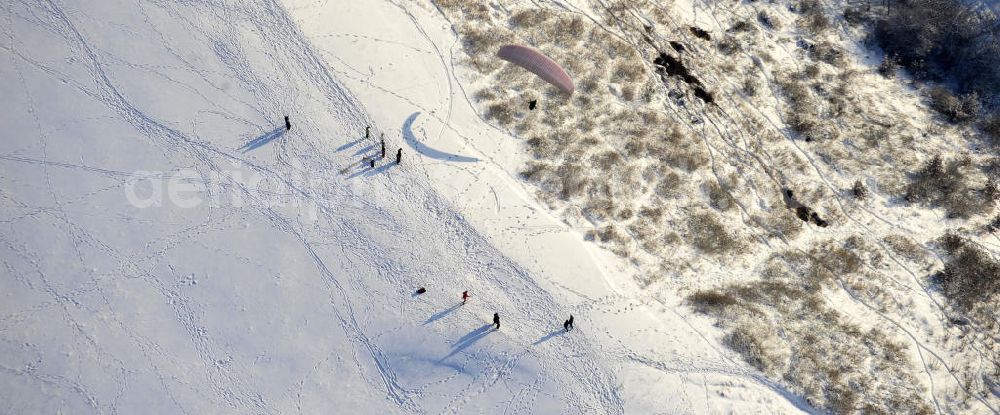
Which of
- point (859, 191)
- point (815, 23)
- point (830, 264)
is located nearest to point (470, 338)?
point (830, 264)

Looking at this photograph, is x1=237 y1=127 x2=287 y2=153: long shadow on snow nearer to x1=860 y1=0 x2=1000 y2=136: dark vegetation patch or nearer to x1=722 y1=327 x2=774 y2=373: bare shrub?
x1=722 y1=327 x2=774 y2=373: bare shrub

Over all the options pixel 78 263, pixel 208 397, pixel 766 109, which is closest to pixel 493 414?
pixel 208 397

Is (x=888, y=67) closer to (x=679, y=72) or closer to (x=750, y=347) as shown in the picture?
(x=679, y=72)

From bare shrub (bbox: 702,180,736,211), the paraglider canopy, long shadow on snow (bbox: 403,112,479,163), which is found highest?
the paraglider canopy

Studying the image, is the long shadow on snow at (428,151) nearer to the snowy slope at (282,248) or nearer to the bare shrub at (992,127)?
the snowy slope at (282,248)

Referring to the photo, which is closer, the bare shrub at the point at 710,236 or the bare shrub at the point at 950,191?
the bare shrub at the point at 710,236

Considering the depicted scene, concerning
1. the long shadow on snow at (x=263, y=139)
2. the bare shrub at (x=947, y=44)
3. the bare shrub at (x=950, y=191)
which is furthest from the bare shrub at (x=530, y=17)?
the bare shrub at (x=950, y=191)

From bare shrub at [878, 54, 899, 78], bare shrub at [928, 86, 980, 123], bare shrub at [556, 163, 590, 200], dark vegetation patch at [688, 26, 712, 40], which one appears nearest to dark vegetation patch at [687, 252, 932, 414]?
bare shrub at [556, 163, 590, 200]
